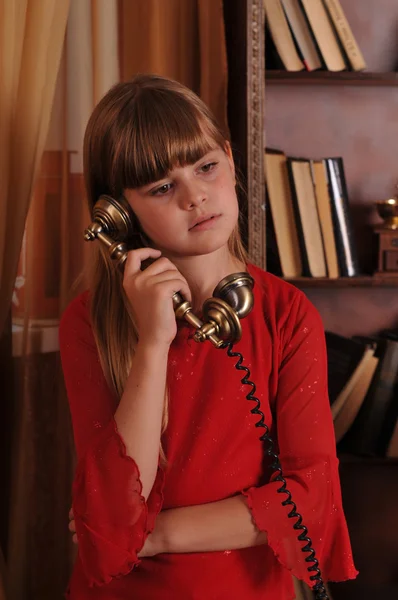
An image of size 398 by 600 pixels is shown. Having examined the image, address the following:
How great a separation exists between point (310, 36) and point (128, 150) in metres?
0.85

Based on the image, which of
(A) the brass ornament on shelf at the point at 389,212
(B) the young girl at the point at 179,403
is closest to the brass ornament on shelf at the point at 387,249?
(A) the brass ornament on shelf at the point at 389,212

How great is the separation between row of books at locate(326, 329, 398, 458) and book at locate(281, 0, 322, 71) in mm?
716

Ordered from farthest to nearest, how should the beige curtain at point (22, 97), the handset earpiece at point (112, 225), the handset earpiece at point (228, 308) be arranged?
the beige curtain at point (22, 97) → the handset earpiece at point (112, 225) → the handset earpiece at point (228, 308)

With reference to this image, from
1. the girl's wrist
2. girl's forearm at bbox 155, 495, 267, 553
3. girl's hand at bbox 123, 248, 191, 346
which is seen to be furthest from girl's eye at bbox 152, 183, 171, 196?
girl's forearm at bbox 155, 495, 267, 553

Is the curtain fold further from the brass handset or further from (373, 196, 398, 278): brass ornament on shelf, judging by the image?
(373, 196, 398, 278): brass ornament on shelf

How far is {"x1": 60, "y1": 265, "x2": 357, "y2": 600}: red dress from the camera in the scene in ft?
4.00

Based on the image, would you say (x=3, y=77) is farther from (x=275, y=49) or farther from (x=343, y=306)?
(x=343, y=306)

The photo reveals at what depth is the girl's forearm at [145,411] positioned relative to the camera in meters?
1.23

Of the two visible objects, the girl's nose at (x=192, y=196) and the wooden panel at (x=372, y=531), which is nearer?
the girl's nose at (x=192, y=196)

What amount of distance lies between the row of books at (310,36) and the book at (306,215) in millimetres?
239

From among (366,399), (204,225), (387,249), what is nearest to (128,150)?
(204,225)

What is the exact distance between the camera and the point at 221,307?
46.8 inches

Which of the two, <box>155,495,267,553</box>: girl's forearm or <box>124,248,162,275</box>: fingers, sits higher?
<box>124,248,162,275</box>: fingers

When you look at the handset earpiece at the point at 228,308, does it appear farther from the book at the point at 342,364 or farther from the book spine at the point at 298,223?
the book at the point at 342,364
